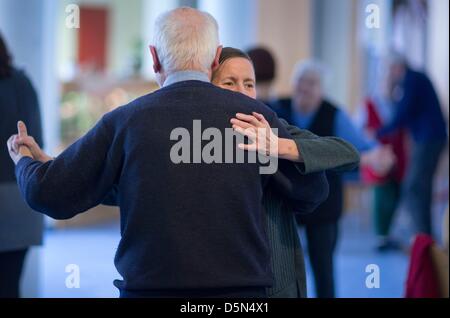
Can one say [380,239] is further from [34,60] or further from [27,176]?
[27,176]

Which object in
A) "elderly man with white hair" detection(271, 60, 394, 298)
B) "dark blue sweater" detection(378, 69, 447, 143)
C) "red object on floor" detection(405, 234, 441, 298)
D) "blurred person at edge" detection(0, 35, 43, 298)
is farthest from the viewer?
"dark blue sweater" detection(378, 69, 447, 143)

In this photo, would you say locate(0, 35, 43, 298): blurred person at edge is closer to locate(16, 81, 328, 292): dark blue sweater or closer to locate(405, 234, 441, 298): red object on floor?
locate(16, 81, 328, 292): dark blue sweater

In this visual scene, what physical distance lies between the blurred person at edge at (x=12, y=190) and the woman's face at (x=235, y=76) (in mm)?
1091

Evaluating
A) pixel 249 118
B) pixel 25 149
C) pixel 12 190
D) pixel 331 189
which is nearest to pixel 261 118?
pixel 249 118

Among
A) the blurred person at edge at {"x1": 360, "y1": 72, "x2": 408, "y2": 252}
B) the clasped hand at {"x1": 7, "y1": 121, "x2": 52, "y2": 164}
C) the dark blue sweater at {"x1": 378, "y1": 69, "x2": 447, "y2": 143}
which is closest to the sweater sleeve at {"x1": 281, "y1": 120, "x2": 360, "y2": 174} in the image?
the clasped hand at {"x1": 7, "y1": 121, "x2": 52, "y2": 164}

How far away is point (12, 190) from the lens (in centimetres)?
305

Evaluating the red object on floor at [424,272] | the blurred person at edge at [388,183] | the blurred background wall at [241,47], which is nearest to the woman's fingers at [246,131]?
the red object on floor at [424,272]

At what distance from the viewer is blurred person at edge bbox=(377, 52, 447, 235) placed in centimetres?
595

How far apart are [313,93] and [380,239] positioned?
A: 2.86m

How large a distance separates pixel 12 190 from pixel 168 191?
1.32 metres

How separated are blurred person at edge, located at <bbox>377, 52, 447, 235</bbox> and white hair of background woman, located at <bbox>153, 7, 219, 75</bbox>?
417 centimetres
